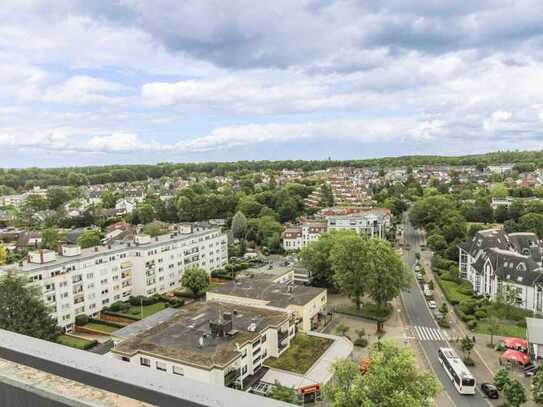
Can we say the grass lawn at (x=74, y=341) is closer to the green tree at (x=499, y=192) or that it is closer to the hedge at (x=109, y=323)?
the hedge at (x=109, y=323)

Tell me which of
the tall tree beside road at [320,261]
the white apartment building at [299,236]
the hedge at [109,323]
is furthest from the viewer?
the white apartment building at [299,236]

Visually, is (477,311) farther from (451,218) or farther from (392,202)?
(392,202)

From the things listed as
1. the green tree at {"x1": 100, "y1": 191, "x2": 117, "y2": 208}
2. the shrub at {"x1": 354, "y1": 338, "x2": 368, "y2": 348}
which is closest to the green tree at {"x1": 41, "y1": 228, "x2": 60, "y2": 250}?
the green tree at {"x1": 100, "y1": 191, "x2": 117, "y2": 208}

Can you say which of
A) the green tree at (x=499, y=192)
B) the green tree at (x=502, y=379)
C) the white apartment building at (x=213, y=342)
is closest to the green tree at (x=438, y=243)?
the white apartment building at (x=213, y=342)

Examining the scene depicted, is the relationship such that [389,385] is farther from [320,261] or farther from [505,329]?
[320,261]

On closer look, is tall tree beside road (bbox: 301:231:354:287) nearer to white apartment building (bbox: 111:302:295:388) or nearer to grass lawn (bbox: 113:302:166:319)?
white apartment building (bbox: 111:302:295:388)

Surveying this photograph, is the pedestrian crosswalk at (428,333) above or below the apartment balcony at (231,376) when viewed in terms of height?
below
